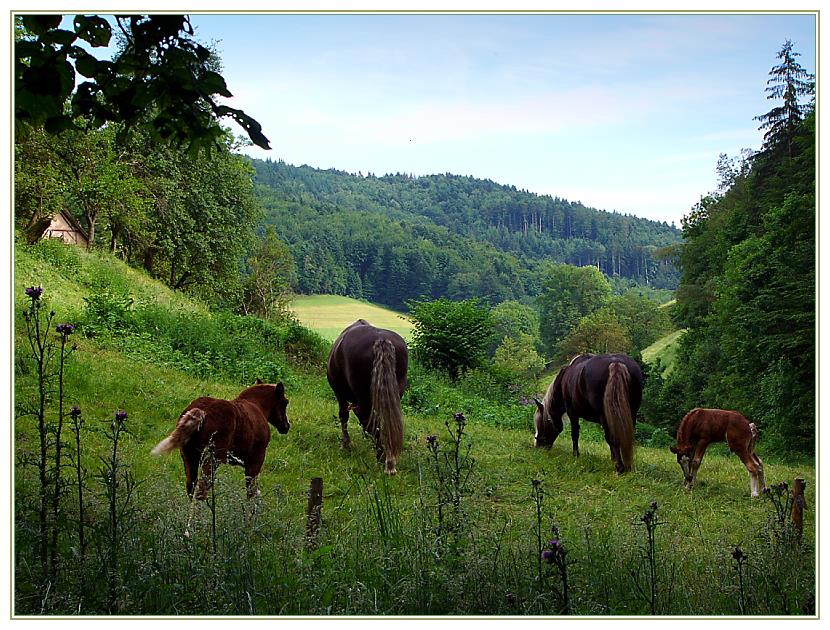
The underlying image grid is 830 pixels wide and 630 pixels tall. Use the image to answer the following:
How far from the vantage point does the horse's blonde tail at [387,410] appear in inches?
275

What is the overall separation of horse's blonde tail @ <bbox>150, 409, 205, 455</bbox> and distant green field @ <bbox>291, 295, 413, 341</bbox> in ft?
33.1

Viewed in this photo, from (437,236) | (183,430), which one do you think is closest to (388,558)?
(183,430)

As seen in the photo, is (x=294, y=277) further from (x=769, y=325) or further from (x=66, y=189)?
(x=769, y=325)

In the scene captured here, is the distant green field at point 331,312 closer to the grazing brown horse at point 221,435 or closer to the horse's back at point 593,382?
the horse's back at point 593,382

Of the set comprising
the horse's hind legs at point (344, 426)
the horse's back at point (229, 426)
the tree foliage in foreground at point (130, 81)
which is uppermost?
the tree foliage in foreground at point (130, 81)

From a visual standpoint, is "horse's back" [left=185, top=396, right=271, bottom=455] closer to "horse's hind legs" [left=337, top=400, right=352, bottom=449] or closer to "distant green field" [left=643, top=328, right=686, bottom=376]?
"horse's hind legs" [left=337, top=400, right=352, bottom=449]

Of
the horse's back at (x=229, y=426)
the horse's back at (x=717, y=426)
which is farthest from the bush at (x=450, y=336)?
the horse's back at (x=229, y=426)

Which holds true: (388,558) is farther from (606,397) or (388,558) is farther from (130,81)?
(606,397)

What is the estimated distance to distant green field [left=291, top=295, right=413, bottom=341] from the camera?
50.9ft

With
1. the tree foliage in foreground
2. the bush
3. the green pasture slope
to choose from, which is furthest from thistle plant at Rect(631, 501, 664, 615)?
the bush

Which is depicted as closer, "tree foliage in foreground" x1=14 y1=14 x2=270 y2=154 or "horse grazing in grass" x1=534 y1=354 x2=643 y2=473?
"tree foliage in foreground" x1=14 y1=14 x2=270 y2=154

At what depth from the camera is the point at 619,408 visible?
7.80m

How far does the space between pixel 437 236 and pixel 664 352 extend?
586 inches

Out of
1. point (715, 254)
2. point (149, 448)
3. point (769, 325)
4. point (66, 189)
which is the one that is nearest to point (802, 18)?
point (149, 448)
